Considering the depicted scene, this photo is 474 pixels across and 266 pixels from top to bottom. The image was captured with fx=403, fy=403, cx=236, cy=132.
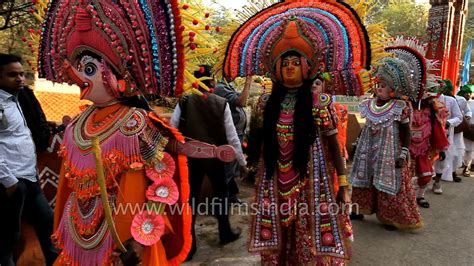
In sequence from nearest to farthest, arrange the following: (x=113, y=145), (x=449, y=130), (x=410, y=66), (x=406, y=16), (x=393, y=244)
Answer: (x=113, y=145), (x=393, y=244), (x=410, y=66), (x=449, y=130), (x=406, y=16)

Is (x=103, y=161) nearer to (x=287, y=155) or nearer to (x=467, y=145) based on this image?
(x=287, y=155)

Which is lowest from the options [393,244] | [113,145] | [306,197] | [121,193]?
[393,244]

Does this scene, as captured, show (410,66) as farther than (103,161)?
Yes

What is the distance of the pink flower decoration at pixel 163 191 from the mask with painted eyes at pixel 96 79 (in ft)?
1.62

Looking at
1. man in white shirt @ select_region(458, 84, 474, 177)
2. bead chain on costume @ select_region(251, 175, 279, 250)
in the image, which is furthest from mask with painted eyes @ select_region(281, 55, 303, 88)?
man in white shirt @ select_region(458, 84, 474, 177)

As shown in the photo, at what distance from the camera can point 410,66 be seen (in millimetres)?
4605

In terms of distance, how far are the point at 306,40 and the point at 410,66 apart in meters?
2.38

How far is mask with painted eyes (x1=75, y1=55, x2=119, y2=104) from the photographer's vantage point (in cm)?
193

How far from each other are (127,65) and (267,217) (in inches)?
66.2

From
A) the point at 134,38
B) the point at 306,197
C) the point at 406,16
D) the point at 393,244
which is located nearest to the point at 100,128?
the point at 134,38

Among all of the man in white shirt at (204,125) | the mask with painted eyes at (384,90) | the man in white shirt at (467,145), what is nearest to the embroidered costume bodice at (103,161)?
the man in white shirt at (204,125)

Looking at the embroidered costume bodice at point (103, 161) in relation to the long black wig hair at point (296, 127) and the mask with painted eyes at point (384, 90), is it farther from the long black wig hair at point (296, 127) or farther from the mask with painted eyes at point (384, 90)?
the mask with painted eyes at point (384, 90)

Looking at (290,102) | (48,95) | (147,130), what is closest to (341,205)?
(290,102)

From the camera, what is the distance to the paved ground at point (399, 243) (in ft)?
13.0
